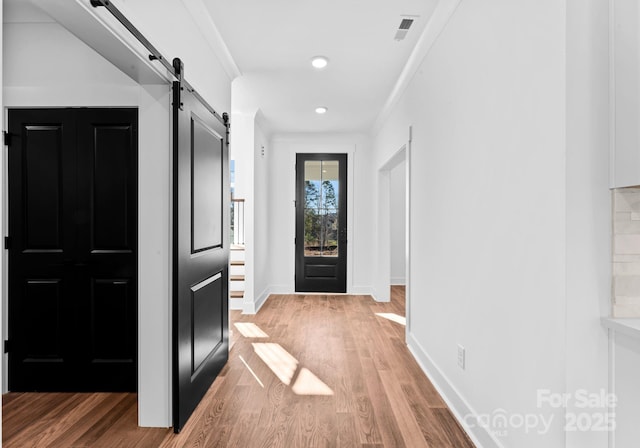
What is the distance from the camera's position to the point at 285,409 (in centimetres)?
250

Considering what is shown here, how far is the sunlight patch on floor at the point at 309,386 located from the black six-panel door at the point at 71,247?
3.75 feet

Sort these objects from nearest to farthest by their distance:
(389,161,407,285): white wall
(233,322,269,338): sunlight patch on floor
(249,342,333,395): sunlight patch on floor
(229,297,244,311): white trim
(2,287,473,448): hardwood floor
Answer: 1. (2,287,473,448): hardwood floor
2. (249,342,333,395): sunlight patch on floor
3. (233,322,269,338): sunlight patch on floor
4. (229,297,244,311): white trim
5. (389,161,407,285): white wall

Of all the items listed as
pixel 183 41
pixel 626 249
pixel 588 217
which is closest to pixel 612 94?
pixel 588 217

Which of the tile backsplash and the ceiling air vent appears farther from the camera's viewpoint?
the ceiling air vent

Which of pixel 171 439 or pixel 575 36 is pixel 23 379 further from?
pixel 575 36

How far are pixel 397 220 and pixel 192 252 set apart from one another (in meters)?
5.86

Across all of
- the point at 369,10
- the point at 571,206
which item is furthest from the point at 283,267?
the point at 571,206

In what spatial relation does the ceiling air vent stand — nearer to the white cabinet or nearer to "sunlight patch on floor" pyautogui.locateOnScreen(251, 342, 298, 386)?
the white cabinet

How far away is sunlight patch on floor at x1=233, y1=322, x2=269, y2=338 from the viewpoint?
4.15 metres

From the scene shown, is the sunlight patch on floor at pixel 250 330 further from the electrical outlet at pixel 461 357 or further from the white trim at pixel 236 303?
the electrical outlet at pixel 461 357

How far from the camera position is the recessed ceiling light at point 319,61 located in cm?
351

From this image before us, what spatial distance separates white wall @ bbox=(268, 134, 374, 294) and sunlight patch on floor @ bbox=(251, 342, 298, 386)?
268cm

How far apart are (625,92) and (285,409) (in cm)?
233

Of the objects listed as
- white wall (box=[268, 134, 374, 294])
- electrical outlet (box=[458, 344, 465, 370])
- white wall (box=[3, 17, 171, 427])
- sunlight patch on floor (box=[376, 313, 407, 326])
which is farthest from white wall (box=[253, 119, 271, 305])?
electrical outlet (box=[458, 344, 465, 370])
